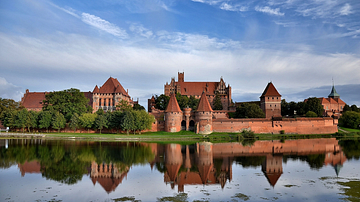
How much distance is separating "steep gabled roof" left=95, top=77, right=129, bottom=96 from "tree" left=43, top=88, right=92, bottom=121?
10.5 m

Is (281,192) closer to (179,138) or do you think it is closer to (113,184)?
(113,184)

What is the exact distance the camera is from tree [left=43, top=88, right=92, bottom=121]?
50.1 m

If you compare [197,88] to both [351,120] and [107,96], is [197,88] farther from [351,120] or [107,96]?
[351,120]

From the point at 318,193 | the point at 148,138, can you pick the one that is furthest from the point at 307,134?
the point at 318,193

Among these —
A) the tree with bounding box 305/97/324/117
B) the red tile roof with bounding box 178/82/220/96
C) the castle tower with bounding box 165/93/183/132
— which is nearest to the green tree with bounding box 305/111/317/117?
the tree with bounding box 305/97/324/117

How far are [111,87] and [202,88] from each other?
77.1ft

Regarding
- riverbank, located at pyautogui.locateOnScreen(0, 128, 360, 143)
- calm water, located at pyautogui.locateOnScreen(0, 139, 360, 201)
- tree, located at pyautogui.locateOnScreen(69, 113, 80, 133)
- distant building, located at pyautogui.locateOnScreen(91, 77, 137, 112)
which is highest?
distant building, located at pyautogui.locateOnScreen(91, 77, 137, 112)

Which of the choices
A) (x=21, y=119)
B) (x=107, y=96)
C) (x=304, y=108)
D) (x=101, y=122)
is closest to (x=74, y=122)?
(x=101, y=122)

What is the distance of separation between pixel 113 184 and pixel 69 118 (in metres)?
37.9

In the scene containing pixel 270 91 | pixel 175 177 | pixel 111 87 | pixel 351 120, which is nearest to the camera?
pixel 175 177

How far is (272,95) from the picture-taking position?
56.8 m

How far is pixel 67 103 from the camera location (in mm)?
51062

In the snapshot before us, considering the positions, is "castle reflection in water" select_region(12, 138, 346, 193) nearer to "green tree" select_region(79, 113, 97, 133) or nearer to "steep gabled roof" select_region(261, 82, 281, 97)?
"green tree" select_region(79, 113, 97, 133)

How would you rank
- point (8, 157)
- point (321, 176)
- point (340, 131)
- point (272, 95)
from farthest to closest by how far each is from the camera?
1. point (272, 95)
2. point (340, 131)
3. point (8, 157)
4. point (321, 176)
